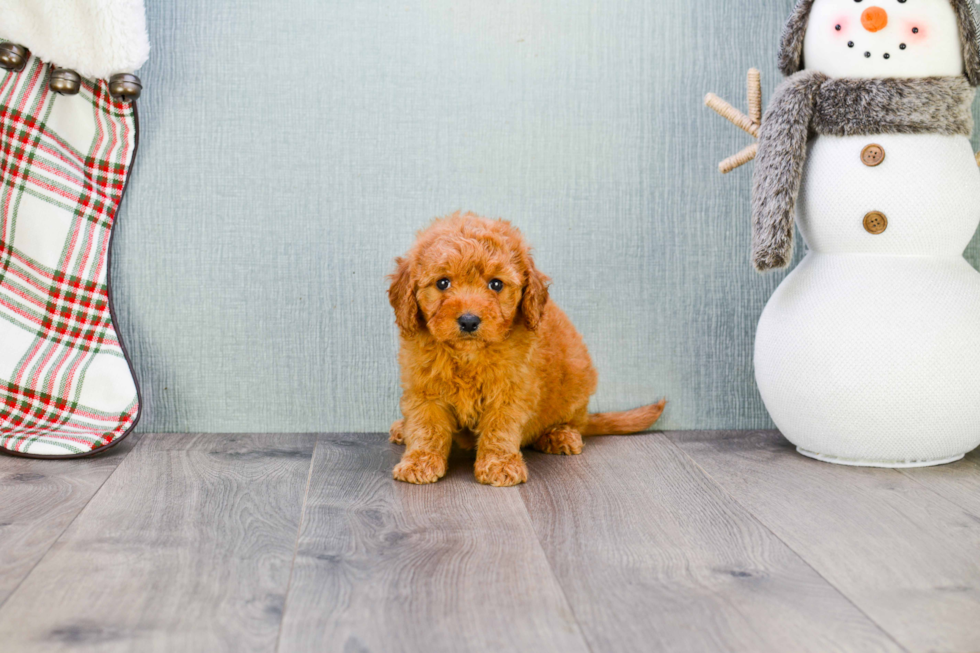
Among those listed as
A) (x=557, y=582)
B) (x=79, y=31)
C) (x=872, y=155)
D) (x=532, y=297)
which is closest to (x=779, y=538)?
(x=557, y=582)

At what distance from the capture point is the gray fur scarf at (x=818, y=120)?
→ 1827 millimetres

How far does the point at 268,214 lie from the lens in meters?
2.18

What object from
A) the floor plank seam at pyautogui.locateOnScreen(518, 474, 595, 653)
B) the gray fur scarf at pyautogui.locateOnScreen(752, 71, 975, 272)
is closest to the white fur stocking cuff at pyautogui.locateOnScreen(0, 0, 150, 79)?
the floor plank seam at pyautogui.locateOnScreen(518, 474, 595, 653)

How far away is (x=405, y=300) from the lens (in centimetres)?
178

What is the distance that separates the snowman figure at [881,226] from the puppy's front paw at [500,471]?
0.65 meters

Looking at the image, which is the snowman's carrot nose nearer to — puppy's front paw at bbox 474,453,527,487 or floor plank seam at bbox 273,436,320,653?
puppy's front paw at bbox 474,453,527,487

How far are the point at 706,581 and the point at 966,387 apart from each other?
3.06 ft

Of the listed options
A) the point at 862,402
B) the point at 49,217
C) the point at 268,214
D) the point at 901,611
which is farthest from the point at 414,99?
the point at 901,611

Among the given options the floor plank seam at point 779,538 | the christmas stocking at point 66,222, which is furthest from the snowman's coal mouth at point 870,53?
the christmas stocking at point 66,222

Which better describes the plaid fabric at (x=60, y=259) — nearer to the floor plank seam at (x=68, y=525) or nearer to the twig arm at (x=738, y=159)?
the floor plank seam at (x=68, y=525)

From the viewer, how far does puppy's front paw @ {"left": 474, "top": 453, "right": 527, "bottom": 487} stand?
178 centimetres

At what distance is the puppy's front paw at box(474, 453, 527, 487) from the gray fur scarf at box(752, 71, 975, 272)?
2.33 ft

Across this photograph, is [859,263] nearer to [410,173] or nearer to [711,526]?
[711,526]

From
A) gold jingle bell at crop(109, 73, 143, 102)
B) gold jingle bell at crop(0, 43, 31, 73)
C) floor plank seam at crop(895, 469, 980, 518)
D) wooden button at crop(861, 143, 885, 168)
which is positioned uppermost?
gold jingle bell at crop(0, 43, 31, 73)
